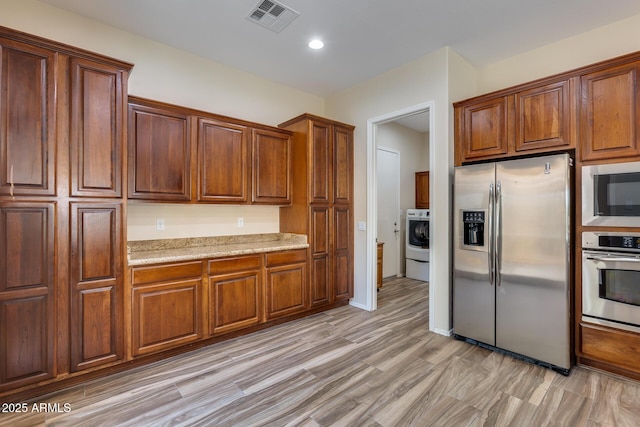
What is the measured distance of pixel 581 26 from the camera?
2775mm

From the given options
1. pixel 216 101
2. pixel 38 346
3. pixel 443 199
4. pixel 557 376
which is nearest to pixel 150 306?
pixel 38 346

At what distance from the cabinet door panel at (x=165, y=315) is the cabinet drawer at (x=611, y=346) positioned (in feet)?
11.0

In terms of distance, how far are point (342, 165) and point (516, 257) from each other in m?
2.28

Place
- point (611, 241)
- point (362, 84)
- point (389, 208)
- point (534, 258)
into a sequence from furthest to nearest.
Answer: point (389, 208) < point (362, 84) < point (534, 258) < point (611, 241)

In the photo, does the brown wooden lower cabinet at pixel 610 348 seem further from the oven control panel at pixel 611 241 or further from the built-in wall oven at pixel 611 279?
the oven control panel at pixel 611 241

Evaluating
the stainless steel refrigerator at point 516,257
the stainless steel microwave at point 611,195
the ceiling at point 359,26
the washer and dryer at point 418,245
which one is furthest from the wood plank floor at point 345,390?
the ceiling at point 359,26

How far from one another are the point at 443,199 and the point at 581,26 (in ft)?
6.62

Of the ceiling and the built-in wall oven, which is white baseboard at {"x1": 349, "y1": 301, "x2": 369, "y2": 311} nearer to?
the built-in wall oven

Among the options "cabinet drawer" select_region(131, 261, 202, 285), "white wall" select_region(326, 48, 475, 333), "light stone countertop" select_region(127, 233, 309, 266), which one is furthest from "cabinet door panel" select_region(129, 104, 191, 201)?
"white wall" select_region(326, 48, 475, 333)

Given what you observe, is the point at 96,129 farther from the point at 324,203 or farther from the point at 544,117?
the point at 544,117

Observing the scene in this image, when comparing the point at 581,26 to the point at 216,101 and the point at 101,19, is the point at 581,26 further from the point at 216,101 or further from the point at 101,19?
the point at 101,19

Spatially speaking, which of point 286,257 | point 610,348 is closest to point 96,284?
point 286,257

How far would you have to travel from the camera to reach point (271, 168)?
3.61 meters

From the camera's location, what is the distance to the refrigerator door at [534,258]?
7.80 feet
